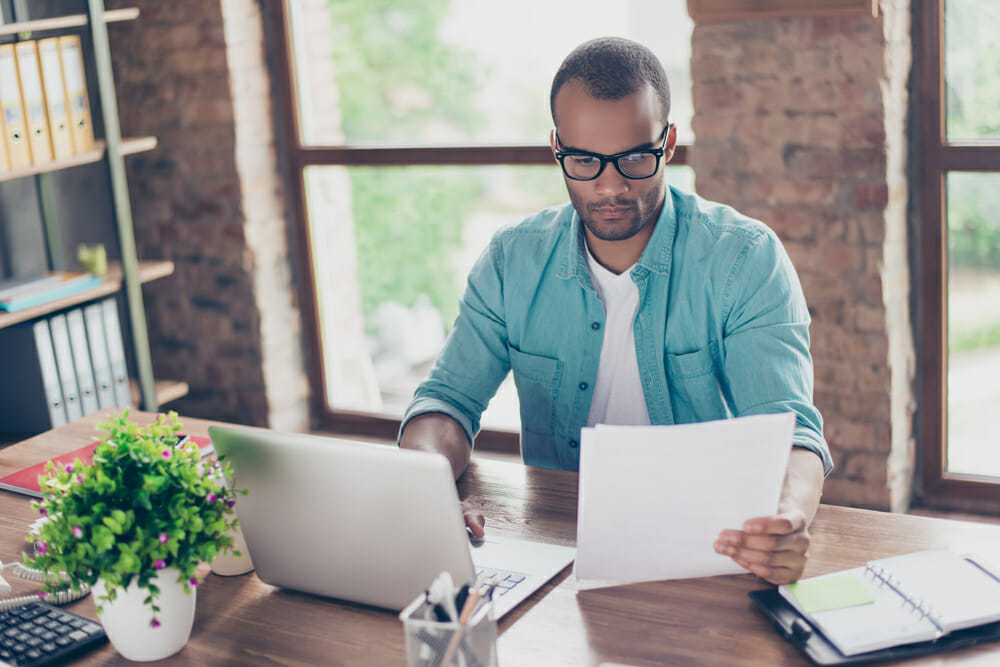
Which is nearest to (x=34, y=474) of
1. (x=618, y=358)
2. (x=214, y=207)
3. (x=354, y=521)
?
(x=354, y=521)

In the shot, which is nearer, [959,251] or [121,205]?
[959,251]

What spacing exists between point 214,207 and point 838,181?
2.02 meters

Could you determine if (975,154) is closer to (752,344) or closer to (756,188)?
(756,188)

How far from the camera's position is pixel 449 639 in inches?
43.4

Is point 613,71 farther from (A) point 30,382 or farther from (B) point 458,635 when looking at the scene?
(A) point 30,382

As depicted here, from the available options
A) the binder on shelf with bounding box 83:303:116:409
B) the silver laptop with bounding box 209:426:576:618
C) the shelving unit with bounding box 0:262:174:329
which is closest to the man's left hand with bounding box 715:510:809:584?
the silver laptop with bounding box 209:426:576:618

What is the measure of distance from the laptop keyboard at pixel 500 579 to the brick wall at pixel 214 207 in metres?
2.36

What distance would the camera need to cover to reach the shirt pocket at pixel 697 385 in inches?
71.5

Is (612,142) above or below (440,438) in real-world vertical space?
above

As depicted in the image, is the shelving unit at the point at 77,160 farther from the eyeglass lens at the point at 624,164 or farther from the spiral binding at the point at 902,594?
the spiral binding at the point at 902,594

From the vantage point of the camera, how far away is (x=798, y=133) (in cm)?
271

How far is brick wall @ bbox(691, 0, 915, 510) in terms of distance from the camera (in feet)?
8.59

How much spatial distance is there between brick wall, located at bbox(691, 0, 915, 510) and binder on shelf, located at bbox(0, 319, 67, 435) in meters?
1.86

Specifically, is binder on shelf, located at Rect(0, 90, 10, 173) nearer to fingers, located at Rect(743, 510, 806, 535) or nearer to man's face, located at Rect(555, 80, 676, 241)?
man's face, located at Rect(555, 80, 676, 241)
